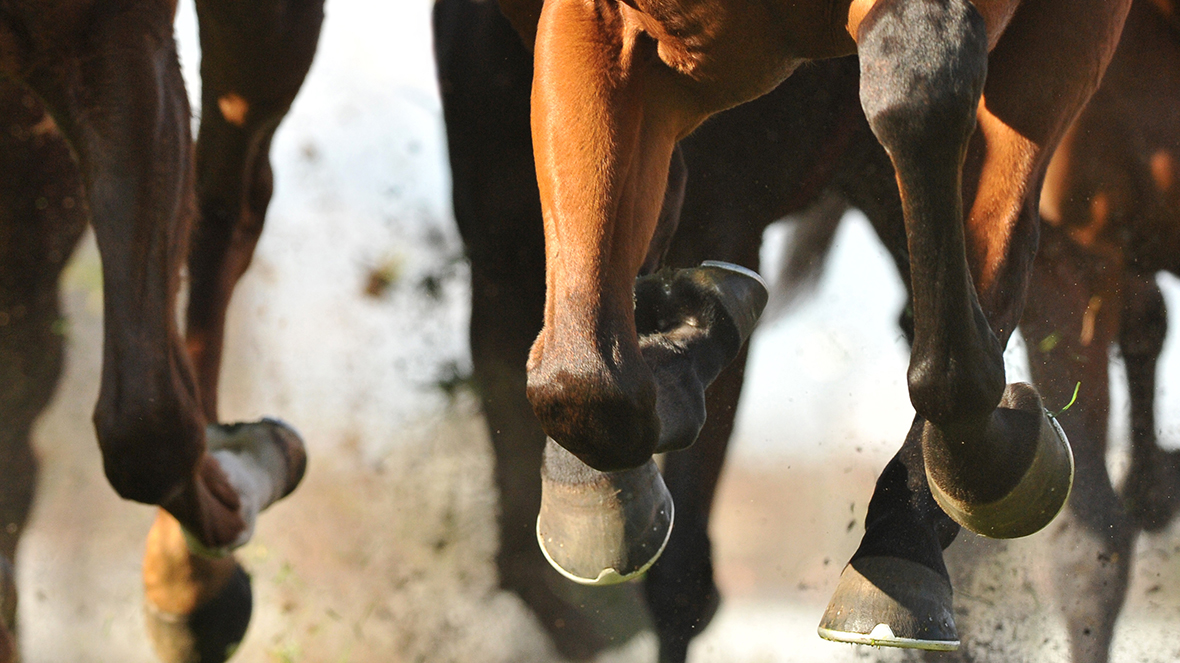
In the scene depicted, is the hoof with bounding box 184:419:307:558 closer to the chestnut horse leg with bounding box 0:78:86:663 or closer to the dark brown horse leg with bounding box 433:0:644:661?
the dark brown horse leg with bounding box 433:0:644:661

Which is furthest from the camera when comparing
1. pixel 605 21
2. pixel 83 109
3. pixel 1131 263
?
pixel 1131 263

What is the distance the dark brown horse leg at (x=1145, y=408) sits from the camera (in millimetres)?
2189

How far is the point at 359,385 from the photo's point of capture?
266 centimetres

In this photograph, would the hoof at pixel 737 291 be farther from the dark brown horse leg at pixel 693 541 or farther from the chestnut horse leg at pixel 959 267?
the dark brown horse leg at pixel 693 541

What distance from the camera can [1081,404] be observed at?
2.11 meters

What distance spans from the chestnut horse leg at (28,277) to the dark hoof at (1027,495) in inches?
85.3

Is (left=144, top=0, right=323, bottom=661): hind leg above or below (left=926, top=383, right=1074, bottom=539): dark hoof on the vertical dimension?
below

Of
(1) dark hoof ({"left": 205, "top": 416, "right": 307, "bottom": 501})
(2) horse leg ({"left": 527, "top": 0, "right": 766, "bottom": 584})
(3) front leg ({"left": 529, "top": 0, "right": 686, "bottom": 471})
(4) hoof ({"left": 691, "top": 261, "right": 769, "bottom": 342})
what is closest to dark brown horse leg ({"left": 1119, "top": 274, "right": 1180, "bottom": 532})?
(4) hoof ({"left": 691, "top": 261, "right": 769, "bottom": 342})

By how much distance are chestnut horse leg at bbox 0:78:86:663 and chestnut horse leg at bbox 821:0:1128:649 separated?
2.08 meters

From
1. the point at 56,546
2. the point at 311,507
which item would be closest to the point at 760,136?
the point at 311,507

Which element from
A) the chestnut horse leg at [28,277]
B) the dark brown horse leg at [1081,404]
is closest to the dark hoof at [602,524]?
the dark brown horse leg at [1081,404]

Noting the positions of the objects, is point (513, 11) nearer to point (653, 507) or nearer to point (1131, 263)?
point (653, 507)

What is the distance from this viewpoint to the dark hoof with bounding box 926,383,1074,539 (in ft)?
3.53

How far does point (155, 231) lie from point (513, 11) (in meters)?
0.66
